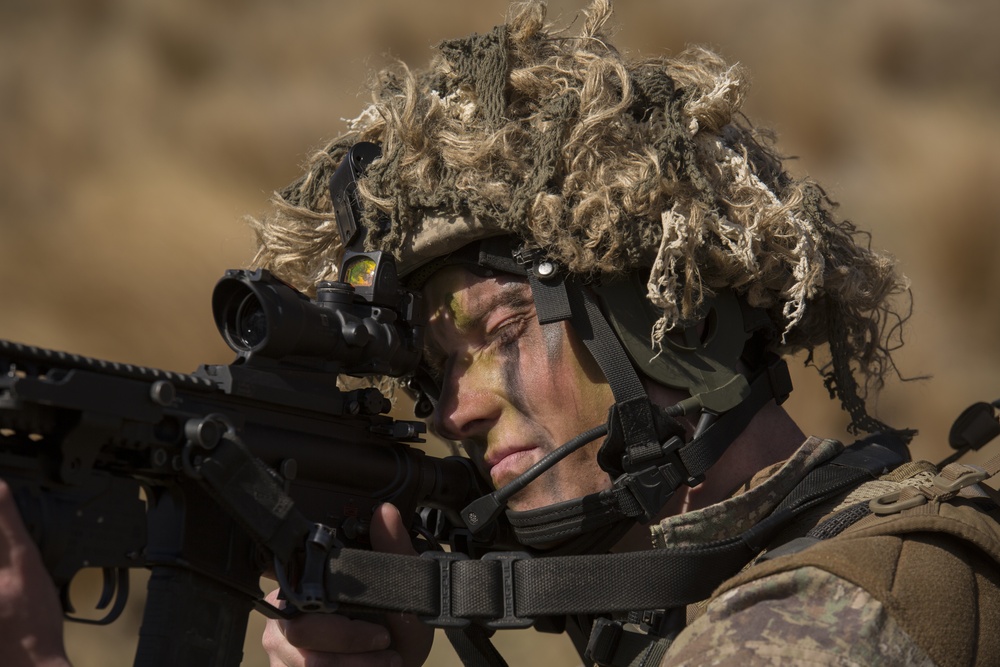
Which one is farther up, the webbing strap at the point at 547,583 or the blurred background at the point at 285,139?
the blurred background at the point at 285,139

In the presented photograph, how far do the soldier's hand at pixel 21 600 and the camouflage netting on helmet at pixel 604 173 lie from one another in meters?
1.26

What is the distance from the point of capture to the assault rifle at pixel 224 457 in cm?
193

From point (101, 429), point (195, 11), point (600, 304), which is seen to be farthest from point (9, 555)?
point (195, 11)

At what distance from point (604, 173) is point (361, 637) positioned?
4.27 feet

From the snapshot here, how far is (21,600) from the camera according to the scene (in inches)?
72.5

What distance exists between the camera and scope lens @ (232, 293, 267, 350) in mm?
2365

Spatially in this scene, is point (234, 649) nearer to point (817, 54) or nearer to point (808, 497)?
point (808, 497)

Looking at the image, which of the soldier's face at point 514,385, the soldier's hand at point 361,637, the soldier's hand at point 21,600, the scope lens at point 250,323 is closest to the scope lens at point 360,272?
the soldier's face at point 514,385

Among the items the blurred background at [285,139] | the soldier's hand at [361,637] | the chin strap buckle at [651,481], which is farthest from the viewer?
the blurred background at [285,139]

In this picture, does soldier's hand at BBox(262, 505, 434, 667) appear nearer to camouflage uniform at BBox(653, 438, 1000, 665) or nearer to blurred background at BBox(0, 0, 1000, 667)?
camouflage uniform at BBox(653, 438, 1000, 665)

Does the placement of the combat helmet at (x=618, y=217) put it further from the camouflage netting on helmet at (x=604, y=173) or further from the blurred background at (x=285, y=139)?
the blurred background at (x=285, y=139)

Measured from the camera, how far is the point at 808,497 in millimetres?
2559

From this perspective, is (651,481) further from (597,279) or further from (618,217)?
(618,217)

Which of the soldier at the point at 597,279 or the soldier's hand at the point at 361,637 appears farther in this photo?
the soldier at the point at 597,279
